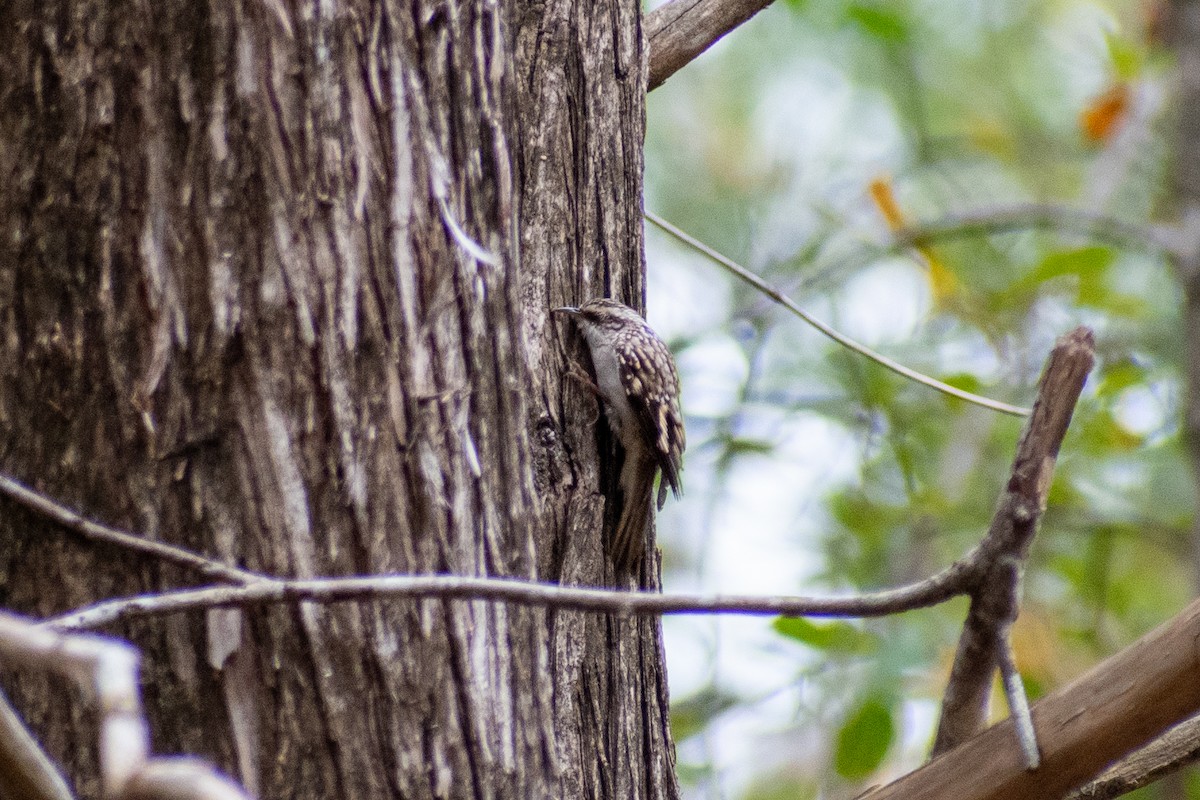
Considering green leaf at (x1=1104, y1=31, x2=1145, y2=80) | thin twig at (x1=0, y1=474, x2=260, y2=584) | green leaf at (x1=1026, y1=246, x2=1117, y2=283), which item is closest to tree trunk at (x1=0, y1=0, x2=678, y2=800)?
thin twig at (x1=0, y1=474, x2=260, y2=584)

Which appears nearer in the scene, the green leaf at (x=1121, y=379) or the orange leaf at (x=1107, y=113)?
the green leaf at (x=1121, y=379)

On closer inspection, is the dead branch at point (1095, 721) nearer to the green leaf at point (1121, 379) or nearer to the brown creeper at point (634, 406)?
the brown creeper at point (634, 406)

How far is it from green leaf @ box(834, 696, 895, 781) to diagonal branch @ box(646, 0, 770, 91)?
6.21ft

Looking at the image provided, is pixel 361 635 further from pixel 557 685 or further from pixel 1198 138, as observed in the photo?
pixel 1198 138

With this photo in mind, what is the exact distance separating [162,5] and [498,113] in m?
0.53

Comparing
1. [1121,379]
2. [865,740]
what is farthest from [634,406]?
[1121,379]

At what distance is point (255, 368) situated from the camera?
1615mm

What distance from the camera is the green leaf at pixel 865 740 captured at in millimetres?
3289

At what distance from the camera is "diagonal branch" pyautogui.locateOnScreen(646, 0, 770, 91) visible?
285cm

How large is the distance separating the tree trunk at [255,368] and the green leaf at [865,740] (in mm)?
1800

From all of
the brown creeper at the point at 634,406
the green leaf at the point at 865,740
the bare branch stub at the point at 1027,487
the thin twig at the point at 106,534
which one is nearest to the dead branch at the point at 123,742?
the thin twig at the point at 106,534

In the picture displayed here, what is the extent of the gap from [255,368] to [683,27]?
1.68 metres

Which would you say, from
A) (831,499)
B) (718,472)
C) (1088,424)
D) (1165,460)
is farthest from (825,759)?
(1165,460)

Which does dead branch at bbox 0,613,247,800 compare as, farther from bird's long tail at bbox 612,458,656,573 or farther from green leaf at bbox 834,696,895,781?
green leaf at bbox 834,696,895,781
